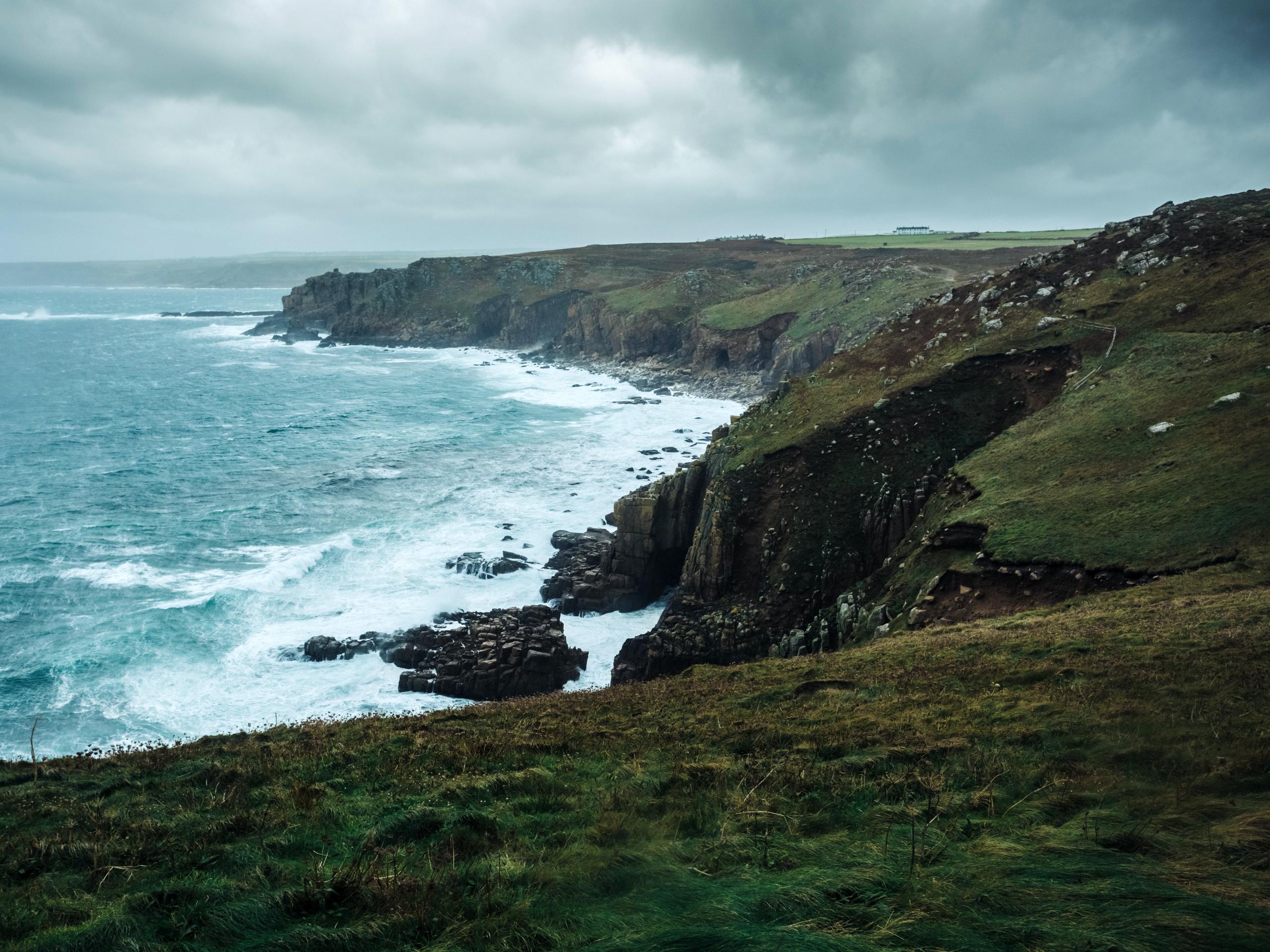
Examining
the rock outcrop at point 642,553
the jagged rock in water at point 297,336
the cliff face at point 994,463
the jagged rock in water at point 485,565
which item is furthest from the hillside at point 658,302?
the jagged rock in water at point 485,565

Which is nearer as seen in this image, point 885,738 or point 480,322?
point 885,738

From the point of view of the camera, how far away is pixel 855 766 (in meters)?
11.8

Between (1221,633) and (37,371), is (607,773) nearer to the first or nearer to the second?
(1221,633)

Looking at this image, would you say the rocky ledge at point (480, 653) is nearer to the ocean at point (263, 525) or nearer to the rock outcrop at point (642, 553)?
the ocean at point (263, 525)

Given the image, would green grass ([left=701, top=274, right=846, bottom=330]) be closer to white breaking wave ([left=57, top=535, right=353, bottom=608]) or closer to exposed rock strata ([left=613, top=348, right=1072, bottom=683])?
exposed rock strata ([left=613, top=348, right=1072, bottom=683])

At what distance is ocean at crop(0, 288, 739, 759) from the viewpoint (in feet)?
104

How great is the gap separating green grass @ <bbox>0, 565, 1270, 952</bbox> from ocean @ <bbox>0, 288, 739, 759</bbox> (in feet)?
49.1

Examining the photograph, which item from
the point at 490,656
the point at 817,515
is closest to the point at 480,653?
the point at 490,656

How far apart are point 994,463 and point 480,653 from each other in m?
24.0

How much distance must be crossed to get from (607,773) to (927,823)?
5429 millimetres

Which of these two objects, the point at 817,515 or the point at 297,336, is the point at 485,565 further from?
the point at 297,336

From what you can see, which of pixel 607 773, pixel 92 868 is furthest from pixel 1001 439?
pixel 92 868

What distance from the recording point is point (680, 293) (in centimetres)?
12244

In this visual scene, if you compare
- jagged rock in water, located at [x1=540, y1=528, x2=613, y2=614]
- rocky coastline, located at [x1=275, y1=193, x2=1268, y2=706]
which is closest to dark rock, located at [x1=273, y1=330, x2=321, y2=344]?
jagged rock in water, located at [x1=540, y1=528, x2=613, y2=614]
